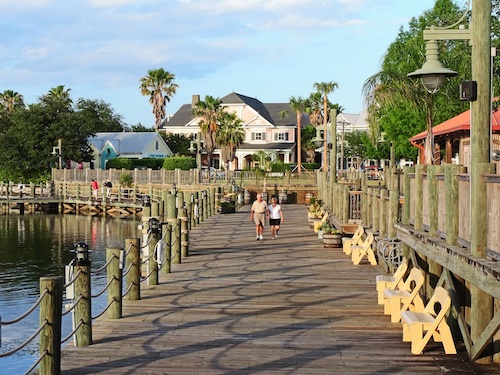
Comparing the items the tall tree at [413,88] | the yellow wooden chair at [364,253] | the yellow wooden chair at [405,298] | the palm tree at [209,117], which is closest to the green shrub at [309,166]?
the palm tree at [209,117]

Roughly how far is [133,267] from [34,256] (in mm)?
26764

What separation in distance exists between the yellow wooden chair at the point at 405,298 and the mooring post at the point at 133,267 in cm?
407

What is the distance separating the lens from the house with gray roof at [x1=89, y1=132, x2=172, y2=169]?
322 ft

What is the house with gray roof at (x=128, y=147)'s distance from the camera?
98.1 metres

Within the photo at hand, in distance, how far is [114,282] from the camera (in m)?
12.4

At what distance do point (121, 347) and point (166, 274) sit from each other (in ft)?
23.8

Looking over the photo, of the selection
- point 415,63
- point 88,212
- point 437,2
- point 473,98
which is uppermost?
Answer: point 437,2

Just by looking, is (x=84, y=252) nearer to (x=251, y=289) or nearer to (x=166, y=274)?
(x=251, y=289)

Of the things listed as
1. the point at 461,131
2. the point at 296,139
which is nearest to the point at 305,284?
the point at 461,131

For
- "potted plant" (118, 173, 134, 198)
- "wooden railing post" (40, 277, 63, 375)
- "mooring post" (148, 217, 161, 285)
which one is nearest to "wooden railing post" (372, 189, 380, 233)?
"mooring post" (148, 217, 161, 285)

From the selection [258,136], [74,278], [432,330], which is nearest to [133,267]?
[74,278]

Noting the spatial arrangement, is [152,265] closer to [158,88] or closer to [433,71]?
[433,71]

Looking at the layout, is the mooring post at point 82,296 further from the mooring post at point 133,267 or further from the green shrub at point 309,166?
the green shrub at point 309,166

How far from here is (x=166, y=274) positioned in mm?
17844
